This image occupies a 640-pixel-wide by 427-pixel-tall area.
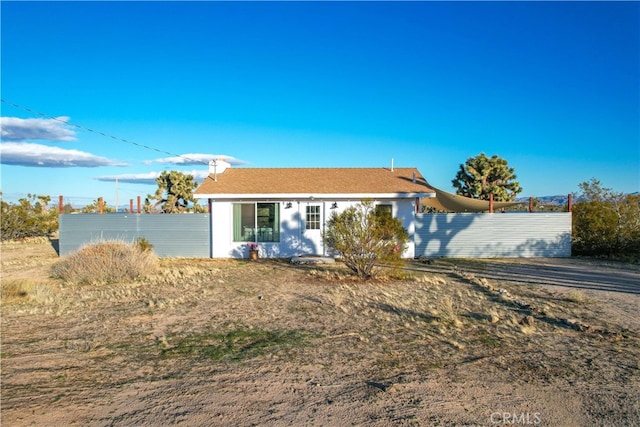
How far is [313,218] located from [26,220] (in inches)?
691

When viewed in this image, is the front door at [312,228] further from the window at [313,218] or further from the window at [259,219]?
the window at [259,219]

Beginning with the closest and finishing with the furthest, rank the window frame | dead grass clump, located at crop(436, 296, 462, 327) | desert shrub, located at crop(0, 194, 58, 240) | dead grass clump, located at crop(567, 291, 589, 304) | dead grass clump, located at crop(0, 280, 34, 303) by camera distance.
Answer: dead grass clump, located at crop(436, 296, 462, 327)
dead grass clump, located at crop(567, 291, 589, 304)
dead grass clump, located at crop(0, 280, 34, 303)
the window frame
desert shrub, located at crop(0, 194, 58, 240)

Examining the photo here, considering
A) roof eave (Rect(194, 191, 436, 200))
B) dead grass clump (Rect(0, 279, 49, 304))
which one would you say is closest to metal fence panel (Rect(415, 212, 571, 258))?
roof eave (Rect(194, 191, 436, 200))

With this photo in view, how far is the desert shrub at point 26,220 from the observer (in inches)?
913

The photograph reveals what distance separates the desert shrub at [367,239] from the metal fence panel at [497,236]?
5894 millimetres

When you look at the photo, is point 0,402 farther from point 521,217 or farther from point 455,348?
point 521,217

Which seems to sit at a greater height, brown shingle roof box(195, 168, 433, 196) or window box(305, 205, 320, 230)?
brown shingle roof box(195, 168, 433, 196)

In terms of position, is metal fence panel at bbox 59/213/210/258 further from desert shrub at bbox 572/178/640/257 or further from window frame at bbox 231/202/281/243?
desert shrub at bbox 572/178/640/257

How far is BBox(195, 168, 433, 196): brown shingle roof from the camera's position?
16.1 metres

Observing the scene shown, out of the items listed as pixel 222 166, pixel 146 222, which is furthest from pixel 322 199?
pixel 146 222

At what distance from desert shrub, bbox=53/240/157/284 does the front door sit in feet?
18.9

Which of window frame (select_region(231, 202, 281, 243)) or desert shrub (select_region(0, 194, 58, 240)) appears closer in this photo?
window frame (select_region(231, 202, 281, 243))

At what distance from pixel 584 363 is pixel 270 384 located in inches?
141

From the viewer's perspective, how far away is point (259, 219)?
1631 centimetres
